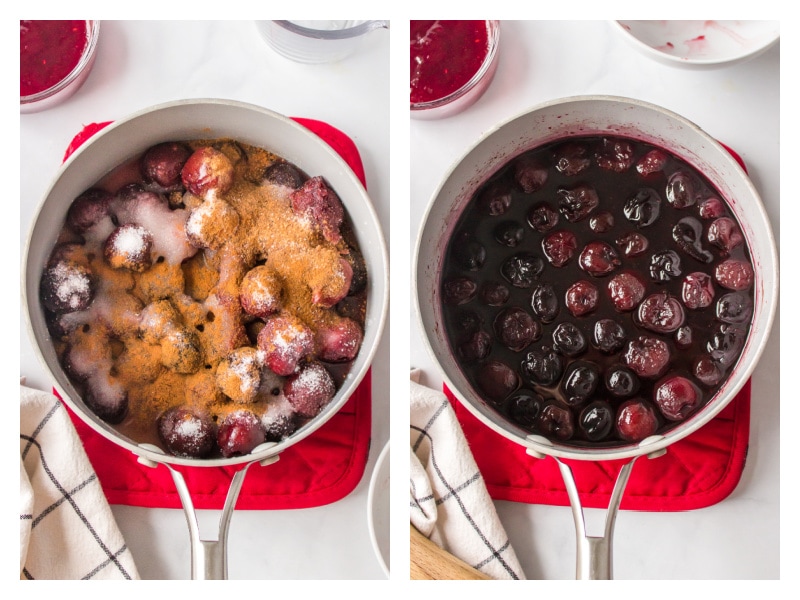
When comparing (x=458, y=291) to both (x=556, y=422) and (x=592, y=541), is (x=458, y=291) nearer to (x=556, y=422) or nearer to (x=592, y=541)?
(x=556, y=422)

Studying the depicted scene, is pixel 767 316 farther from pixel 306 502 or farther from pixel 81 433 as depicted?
pixel 81 433

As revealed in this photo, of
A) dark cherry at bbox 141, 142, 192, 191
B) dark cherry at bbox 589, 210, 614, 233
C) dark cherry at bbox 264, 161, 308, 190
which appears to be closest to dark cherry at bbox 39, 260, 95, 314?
dark cherry at bbox 141, 142, 192, 191

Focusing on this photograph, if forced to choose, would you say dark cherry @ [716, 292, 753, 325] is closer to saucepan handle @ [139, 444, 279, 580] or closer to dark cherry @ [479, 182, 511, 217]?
dark cherry @ [479, 182, 511, 217]

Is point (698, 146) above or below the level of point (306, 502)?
above

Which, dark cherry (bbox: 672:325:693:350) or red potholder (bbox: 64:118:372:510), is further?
red potholder (bbox: 64:118:372:510)
